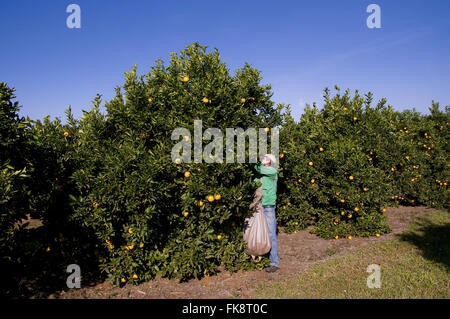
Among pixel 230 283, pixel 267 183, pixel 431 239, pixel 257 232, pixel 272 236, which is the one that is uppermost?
pixel 267 183

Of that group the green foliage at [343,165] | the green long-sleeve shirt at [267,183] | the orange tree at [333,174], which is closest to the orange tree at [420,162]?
the green foliage at [343,165]

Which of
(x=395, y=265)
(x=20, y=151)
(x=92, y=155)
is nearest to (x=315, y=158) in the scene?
(x=395, y=265)

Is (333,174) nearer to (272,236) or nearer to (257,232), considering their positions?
(272,236)

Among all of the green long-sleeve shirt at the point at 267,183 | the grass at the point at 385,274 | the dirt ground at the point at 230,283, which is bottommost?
the dirt ground at the point at 230,283

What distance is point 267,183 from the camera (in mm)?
5211

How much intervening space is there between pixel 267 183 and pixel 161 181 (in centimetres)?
203

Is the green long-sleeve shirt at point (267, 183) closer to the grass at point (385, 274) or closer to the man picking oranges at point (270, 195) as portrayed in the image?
the man picking oranges at point (270, 195)

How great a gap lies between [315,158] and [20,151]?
618cm

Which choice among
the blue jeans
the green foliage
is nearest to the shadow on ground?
the green foliage

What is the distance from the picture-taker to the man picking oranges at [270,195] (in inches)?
203

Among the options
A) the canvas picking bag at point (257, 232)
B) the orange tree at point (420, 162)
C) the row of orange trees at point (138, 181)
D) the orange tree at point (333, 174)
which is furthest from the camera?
the orange tree at point (420, 162)

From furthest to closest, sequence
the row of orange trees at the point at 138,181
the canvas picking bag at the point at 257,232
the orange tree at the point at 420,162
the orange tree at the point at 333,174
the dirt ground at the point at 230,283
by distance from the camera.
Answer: the orange tree at the point at 420,162, the orange tree at the point at 333,174, the canvas picking bag at the point at 257,232, the dirt ground at the point at 230,283, the row of orange trees at the point at 138,181

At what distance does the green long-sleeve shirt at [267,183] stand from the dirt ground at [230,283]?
4.50ft

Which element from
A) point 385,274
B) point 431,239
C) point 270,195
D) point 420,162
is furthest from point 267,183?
point 420,162
